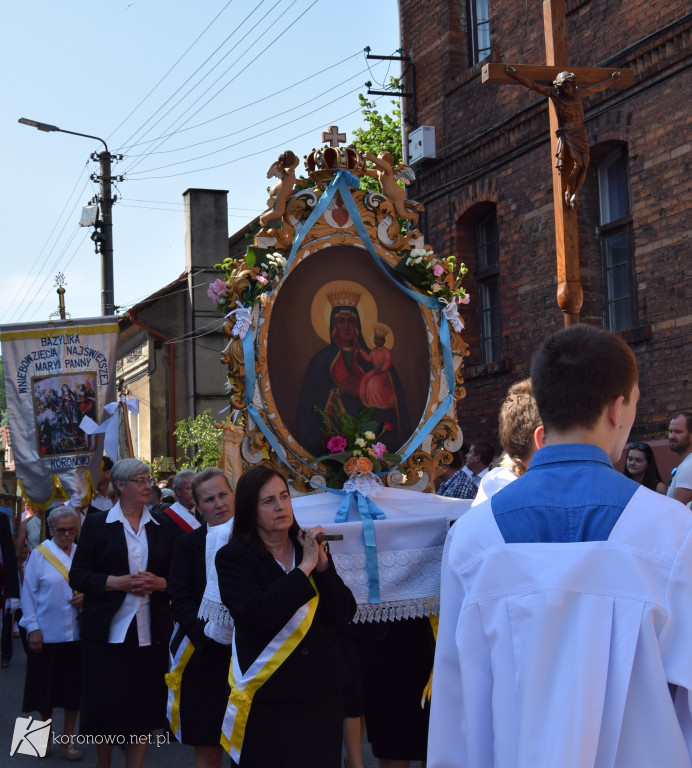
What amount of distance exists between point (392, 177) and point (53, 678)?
459cm

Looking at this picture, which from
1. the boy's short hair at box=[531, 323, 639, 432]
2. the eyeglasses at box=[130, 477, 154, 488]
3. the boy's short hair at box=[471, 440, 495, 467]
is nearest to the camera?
the boy's short hair at box=[531, 323, 639, 432]

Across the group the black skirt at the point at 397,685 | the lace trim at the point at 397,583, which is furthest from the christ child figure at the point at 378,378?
the black skirt at the point at 397,685

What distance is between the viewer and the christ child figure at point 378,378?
6215 mm

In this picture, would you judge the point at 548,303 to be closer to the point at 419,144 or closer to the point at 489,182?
the point at 489,182

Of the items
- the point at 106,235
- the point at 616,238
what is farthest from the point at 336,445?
the point at 106,235

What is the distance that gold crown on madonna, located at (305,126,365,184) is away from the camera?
624cm

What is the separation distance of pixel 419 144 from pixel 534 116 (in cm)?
239

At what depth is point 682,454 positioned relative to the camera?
7305 millimetres

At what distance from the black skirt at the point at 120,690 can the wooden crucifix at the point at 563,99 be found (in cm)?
355

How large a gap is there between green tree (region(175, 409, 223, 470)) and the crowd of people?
13.4m

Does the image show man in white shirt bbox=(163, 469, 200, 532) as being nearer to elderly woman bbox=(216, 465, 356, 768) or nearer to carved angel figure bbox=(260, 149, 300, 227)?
carved angel figure bbox=(260, 149, 300, 227)

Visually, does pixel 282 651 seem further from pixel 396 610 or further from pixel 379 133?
pixel 379 133

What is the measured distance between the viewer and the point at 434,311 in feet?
21.2

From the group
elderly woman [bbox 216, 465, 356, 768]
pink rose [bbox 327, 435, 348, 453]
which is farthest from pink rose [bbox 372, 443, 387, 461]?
elderly woman [bbox 216, 465, 356, 768]
